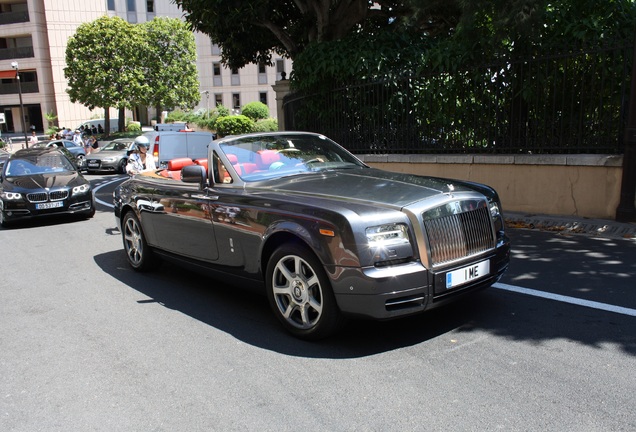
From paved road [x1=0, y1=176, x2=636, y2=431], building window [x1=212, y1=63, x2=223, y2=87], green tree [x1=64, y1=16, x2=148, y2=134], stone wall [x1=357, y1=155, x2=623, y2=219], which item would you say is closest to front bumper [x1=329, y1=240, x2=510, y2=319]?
paved road [x1=0, y1=176, x2=636, y2=431]

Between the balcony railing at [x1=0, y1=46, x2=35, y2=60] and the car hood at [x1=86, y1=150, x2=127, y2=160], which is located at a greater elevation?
the balcony railing at [x1=0, y1=46, x2=35, y2=60]

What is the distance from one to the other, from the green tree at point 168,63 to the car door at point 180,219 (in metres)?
39.8

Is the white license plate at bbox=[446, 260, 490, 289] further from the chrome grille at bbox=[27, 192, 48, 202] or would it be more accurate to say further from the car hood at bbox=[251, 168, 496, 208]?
the chrome grille at bbox=[27, 192, 48, 202]

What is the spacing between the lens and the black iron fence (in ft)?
26.7

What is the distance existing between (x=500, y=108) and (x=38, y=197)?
364 inches

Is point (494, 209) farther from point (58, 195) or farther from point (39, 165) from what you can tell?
point (39, 165)

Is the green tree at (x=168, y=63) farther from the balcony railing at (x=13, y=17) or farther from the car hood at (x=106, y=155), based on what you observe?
the car hood at (x=106, y=155)

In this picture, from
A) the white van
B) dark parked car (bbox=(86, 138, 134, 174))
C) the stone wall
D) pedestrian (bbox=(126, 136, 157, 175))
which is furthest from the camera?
the white van

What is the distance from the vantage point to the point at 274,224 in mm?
4449

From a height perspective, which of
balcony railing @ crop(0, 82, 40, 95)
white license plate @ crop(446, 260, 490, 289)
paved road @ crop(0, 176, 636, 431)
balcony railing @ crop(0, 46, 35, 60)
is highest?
balcony railing @ crop(0, 46, 35, 60)

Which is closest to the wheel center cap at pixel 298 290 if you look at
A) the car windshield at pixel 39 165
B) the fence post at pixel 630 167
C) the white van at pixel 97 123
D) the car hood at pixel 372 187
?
the car hood at pixel 372 187

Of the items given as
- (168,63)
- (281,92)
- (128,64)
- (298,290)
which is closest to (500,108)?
(298,290)

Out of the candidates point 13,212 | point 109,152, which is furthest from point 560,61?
point 109,152

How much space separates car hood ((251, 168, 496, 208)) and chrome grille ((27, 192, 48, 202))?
816 cm
